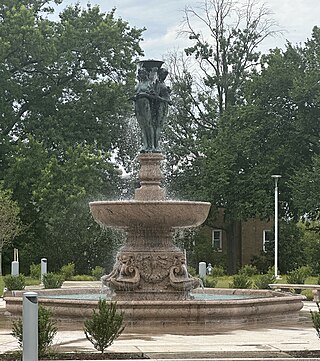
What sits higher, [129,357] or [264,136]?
[264,136]

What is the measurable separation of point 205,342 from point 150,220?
5.11 metres

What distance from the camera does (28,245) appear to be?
4700 centimetres

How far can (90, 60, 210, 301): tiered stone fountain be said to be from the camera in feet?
61.0

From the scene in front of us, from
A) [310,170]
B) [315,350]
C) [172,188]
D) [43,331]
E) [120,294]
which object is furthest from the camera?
[172,188]

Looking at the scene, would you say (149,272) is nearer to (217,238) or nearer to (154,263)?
(154,263)

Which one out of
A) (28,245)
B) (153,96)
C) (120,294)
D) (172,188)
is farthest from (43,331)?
(172,188)

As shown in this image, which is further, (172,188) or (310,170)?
(172,188)

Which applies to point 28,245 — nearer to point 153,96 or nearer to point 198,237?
point 198,237

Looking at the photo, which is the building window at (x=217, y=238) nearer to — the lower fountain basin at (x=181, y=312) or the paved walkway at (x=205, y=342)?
the lower fountain basin at (x=181, y=312)

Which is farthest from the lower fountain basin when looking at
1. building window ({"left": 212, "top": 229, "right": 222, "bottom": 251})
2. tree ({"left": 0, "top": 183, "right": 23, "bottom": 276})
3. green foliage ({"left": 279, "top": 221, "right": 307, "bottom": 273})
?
building window ({"left": 212, "top": 229, "right": 222, "bottom": 251})

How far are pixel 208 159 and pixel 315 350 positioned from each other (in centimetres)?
3707

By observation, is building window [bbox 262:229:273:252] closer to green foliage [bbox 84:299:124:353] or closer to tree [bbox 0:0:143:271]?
tree [bbox 0:0:143:271]

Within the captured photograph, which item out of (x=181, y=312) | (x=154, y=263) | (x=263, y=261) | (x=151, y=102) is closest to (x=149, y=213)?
(x=154, y=263)

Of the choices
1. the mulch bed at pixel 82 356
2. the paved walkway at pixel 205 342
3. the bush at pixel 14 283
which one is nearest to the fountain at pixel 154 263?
the paved walkway at pixel 205 342
